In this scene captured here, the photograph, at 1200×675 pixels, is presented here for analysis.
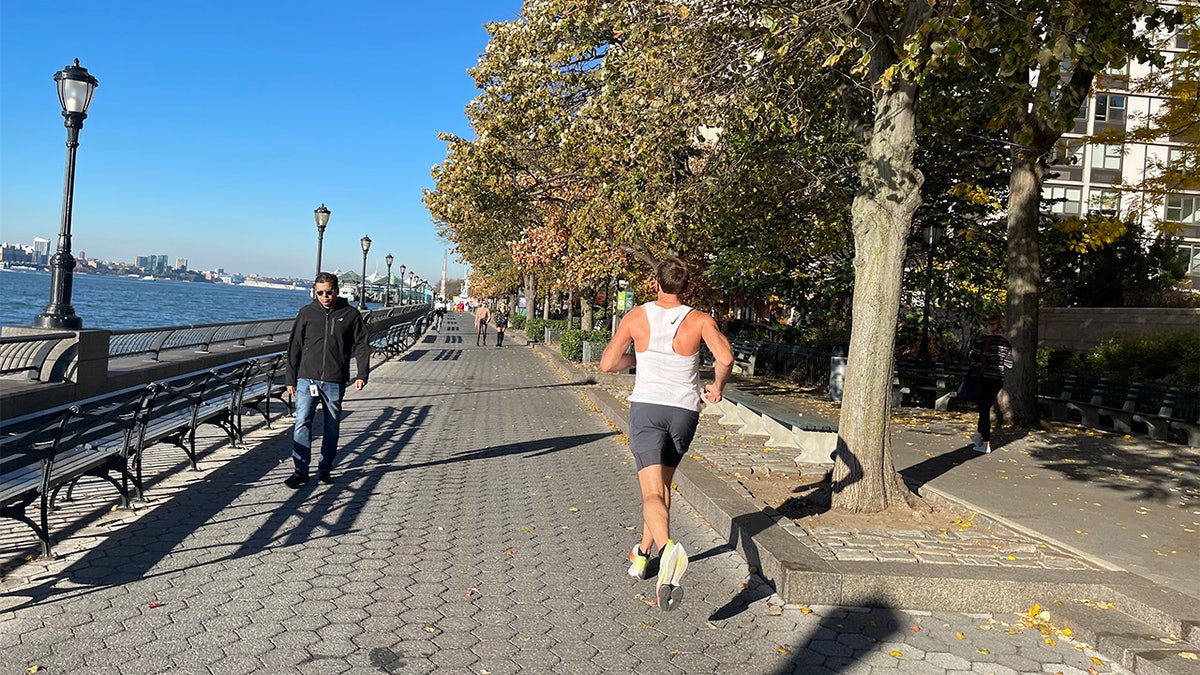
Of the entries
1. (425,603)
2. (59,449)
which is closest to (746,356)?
(425,603)

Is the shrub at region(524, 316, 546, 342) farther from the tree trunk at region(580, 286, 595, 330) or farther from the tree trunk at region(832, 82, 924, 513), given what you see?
the tree trunk at region(832, 82, 924, 513)

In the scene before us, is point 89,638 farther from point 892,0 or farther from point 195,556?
point 892,0

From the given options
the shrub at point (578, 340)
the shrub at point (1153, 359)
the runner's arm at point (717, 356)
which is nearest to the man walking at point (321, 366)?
the runner's arm at point (717, 356)

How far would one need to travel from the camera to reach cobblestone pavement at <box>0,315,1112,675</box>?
418 cm

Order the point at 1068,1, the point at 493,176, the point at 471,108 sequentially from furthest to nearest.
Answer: the point at 471,108 → the point at 493,176 → the point at 1068,1

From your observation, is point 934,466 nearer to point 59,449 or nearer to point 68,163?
point 59,449

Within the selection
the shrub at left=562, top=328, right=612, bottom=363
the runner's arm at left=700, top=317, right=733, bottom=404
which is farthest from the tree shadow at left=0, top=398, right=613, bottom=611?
the shrub at left=562, top=328, right=612, bottom=363

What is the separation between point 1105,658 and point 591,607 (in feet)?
8.53

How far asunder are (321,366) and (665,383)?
3.80 m

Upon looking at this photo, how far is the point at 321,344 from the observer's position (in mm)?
7797

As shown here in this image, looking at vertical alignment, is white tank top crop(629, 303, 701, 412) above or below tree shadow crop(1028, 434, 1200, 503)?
above

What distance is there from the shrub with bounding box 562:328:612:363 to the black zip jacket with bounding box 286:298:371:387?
17527mm

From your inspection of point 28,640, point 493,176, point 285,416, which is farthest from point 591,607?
point 493,176

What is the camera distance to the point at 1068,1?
8438 mm
